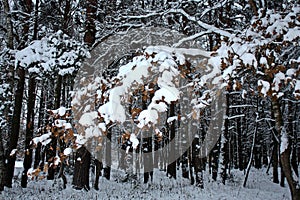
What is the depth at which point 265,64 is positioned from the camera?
3.69 meters

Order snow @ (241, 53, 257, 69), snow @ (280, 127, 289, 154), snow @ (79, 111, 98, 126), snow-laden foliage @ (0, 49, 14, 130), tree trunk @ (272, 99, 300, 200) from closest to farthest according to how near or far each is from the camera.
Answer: snow @ (79, 111, 98, 126) → snow @ (241, 53, 257, 69) → tree trunk @ (272, 99, 300, 200) → snow @ (280, 127, 289, 154) → snow-laden foliage @ (0, 49, 14, 130)

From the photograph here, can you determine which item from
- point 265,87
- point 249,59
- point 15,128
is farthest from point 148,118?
point 15,128

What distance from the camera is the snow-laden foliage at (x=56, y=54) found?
7.50 m

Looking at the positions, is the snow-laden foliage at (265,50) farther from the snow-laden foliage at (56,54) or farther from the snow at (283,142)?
the snow-laden foliage at (56,54)

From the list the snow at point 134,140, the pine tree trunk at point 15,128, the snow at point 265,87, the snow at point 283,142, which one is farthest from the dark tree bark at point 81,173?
the snow at point 265,87

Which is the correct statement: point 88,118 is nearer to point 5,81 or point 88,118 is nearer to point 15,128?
point 15,128

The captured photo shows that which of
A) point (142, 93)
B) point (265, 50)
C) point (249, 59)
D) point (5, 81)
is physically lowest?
point (142, 93)

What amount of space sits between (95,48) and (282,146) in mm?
5161

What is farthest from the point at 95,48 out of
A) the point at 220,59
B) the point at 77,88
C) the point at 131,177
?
the point at 131,177

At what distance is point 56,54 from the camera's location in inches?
320

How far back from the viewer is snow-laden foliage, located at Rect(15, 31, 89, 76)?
7.50m

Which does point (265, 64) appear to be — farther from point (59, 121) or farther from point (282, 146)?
point (282, 146)

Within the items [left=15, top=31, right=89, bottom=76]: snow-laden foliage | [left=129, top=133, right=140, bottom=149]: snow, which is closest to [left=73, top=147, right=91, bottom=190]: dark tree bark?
[left=15, top=31, right=89, bottom=76]: snow-laden foliage

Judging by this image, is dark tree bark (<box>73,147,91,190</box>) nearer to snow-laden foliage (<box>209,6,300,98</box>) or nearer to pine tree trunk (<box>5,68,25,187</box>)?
pine tree trunk (<box>5,68,25,187</box>)
